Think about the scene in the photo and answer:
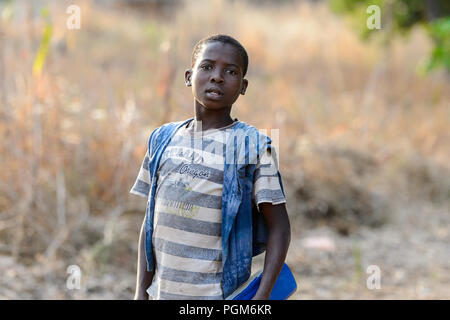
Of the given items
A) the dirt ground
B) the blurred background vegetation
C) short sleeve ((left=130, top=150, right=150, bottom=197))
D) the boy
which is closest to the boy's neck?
the boy

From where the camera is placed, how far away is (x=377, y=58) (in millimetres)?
10000

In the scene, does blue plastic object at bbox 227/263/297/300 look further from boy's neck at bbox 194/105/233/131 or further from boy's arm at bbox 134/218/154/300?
boy's neck at bbox 194/105/233/131

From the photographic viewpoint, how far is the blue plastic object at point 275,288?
1.60 metres

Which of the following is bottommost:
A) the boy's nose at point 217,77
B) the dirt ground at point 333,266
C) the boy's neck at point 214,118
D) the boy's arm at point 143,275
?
the dirt ground at point 333,266

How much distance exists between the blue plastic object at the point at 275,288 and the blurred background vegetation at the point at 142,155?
191 cm

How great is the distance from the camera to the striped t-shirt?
1605mm

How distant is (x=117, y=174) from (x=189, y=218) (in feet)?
7.65

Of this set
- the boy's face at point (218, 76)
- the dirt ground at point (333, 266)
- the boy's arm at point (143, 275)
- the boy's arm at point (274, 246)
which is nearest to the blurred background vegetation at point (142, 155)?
the dirt ground at point (333, 266)

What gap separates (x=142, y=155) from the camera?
377 cm

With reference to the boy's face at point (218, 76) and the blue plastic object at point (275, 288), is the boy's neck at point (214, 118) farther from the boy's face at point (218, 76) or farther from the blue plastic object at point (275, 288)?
the blue plastic object at point (275, 288)

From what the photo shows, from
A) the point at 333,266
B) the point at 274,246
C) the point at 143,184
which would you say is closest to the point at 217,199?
the point at 274,246

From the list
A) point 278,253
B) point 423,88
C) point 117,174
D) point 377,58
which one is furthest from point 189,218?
point 377,58

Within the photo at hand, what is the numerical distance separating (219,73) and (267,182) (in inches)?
13.8

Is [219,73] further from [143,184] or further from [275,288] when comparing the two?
[275,288]
